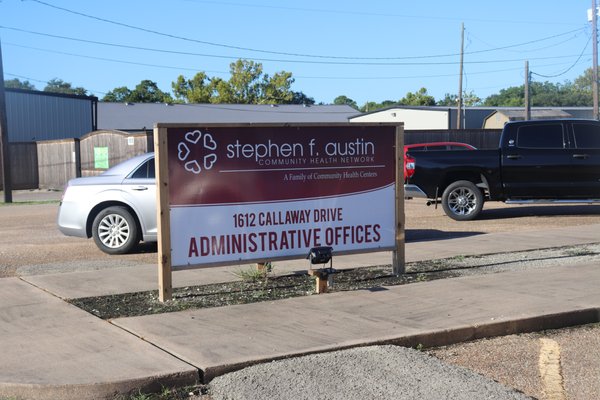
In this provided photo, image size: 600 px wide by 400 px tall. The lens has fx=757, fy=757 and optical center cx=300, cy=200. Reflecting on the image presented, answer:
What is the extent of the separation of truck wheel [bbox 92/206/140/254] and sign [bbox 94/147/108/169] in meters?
18.0

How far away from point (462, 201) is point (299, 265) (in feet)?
21.5

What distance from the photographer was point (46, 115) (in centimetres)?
4350

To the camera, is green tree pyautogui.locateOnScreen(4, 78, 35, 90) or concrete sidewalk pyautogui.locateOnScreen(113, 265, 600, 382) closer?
concrete sidewalk pyautogui.locateOnScreen(113, 265, 600, 382)

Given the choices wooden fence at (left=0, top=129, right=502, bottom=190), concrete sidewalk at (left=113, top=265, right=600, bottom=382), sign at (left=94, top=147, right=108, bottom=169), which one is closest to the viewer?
concrete sidewalk at (left=113, top=265, right=600, bottom=382)

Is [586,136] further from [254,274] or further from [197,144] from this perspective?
[197,144]

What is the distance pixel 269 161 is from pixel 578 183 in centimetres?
918

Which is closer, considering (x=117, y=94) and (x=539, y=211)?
(x=539, y=211)

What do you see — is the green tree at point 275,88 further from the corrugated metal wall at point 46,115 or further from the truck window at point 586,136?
the truck window at point 586,136

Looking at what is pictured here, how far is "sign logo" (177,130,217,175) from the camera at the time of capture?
7.81 meters

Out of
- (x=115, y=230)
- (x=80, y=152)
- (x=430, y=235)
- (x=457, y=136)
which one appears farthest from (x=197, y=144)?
(x=457, y=136)

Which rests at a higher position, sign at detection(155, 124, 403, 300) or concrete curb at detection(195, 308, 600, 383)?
sign at detection(155, 124, 403, 300)

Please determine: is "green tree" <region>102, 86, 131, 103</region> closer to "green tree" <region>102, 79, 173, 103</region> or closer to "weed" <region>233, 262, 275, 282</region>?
"green tree" <region>102, 79, 173, 103</region>

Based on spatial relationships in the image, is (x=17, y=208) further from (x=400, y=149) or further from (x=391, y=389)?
(x=391, y=389)

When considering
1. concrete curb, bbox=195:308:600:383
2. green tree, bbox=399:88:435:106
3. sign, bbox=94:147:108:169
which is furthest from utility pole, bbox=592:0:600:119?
green tree, bbox=399:88:435:106
